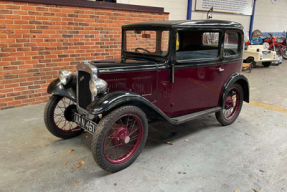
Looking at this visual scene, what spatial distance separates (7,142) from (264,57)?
8670 millimetres

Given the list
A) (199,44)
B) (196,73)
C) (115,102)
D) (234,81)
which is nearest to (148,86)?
(115,102)

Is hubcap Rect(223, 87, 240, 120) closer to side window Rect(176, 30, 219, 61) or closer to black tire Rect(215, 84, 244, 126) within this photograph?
black tire Rect(215, 84, 244, 126)

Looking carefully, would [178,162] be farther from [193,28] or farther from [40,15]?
[40,15]

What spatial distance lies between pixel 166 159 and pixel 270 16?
12638 mm

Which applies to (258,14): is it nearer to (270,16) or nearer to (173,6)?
(270,16)

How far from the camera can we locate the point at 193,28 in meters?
2.91

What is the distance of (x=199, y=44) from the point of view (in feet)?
11.3

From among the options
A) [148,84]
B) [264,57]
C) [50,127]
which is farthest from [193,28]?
[264,57]

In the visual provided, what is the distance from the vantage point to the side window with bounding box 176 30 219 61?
Answer: 3143 mm

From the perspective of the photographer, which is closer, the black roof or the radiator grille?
the radiator grille

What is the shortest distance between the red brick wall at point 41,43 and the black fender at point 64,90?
1.61m

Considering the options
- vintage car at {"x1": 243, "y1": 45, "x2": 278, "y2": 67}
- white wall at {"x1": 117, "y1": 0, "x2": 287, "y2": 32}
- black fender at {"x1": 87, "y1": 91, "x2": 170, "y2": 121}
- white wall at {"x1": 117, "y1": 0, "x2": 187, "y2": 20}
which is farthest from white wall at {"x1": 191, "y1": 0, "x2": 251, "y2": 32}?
black fender at {"x1": 87, "y1": 91, "x2": 170, "y2": 121}

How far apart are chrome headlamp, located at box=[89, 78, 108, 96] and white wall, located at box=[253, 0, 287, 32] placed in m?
11.4

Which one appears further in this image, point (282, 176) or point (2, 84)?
point (2, 84)
